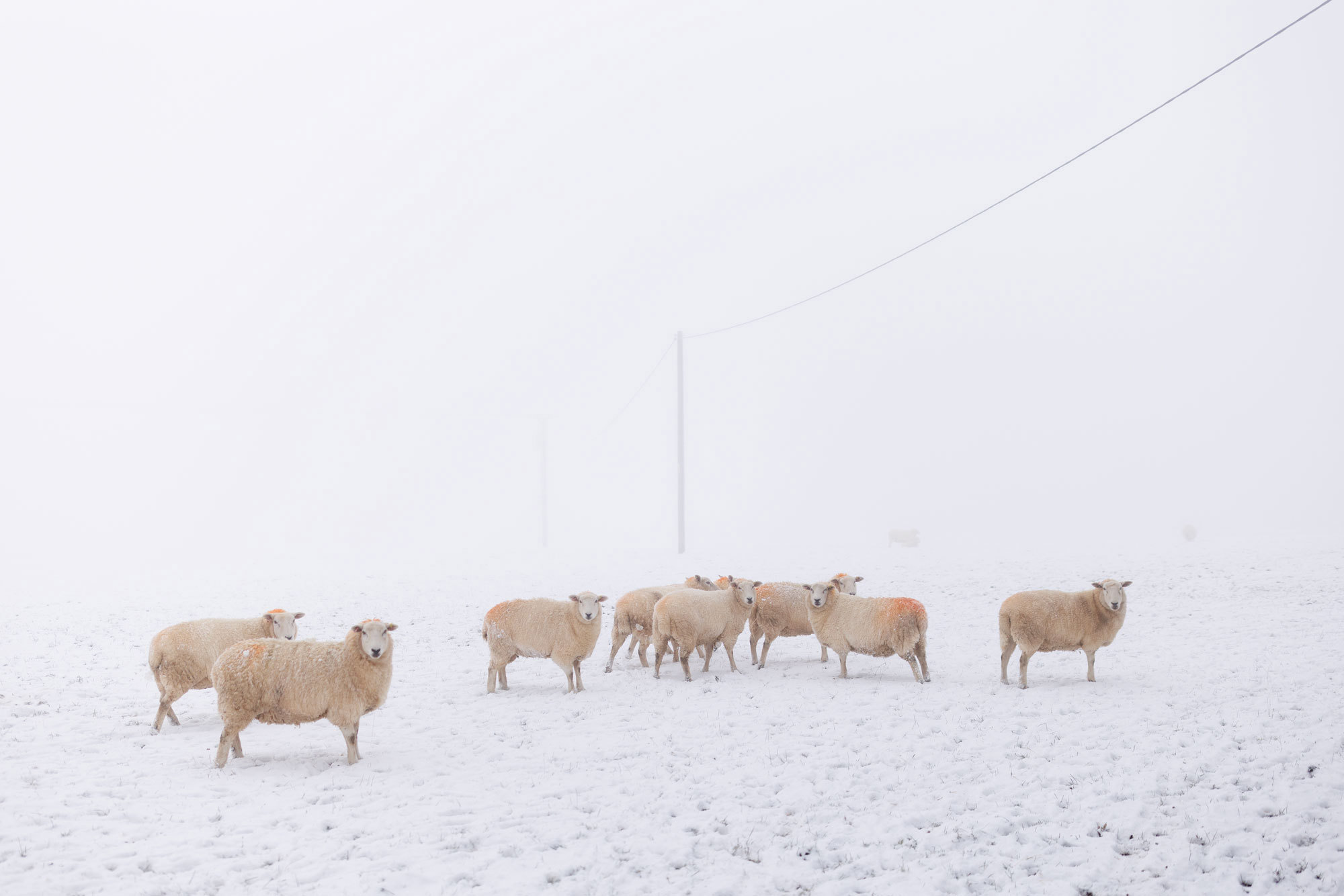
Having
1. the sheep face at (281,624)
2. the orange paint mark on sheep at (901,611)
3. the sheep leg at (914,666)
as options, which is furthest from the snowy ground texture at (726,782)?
the sheep face at (281,624)

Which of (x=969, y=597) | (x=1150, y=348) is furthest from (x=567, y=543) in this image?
(x=1150, y=348)

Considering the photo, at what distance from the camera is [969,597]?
2261 centimetres

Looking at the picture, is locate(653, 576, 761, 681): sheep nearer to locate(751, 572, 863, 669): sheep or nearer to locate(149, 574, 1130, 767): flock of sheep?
locate(149, 574, 1130, 767): flock of sheep

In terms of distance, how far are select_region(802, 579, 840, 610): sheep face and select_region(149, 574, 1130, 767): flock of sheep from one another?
0.03 meters

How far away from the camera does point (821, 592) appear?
14031 millimetres

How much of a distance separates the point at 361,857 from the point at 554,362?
181838 millimetres

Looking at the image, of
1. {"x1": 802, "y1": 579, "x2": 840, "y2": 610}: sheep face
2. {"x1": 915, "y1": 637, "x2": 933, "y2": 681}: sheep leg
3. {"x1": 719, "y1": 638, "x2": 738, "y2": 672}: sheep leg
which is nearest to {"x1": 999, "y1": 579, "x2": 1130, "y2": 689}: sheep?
{"x1": 915, "y1": 637, "x2": 933, "y2": 681}: sheep leg

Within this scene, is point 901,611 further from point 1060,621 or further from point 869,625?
point 1060,621

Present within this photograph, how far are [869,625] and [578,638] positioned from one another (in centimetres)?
516

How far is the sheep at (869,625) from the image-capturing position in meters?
13.1

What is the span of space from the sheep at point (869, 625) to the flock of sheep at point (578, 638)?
0.08ft

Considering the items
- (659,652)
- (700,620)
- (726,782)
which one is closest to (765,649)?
(700,620)

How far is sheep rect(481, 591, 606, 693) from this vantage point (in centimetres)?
1316

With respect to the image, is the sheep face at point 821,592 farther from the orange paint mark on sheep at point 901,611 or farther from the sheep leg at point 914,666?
the sheep leg at point 914,666
